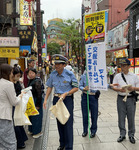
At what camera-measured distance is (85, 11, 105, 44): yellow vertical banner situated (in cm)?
346

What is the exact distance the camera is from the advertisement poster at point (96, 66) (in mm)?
3521

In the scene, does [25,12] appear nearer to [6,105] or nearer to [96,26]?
[96,26]

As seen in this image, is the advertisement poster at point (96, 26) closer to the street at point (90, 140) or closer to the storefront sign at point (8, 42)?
the street at point (90, 140)

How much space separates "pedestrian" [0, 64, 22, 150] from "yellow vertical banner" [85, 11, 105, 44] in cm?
188

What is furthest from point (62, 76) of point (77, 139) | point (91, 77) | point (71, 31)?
point (71, 31)

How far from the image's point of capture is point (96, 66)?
3.60m

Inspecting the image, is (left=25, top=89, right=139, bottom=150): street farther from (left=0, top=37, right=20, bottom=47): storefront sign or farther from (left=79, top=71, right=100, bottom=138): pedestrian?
(left=0, top=37, right=20, bottom=47): storefront sign

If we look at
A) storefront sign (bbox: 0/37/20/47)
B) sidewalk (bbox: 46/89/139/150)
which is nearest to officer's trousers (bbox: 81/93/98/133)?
sidewalk (bbox: 46/89/139/150)

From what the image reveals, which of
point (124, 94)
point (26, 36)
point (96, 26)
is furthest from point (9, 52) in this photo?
point (124, 94)

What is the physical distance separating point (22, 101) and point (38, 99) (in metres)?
0.95

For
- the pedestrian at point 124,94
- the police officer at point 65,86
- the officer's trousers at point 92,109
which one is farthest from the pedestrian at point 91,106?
the police officer at point 65,86

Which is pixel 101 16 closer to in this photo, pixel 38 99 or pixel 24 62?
pixel 38 99

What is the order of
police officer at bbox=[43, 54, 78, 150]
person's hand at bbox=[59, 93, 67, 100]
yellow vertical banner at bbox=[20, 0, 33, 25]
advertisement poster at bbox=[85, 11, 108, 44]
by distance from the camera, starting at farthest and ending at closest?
yellow vertical banner at bbox=[20, 0, 33, 25] → advertisement poster at bbox=[85, 11, 108, 44] → police officer at bbox=[43, 54, 78, 150] → person's hand at bbox=[59, 93, 67, 100]

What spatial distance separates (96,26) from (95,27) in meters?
0.03
